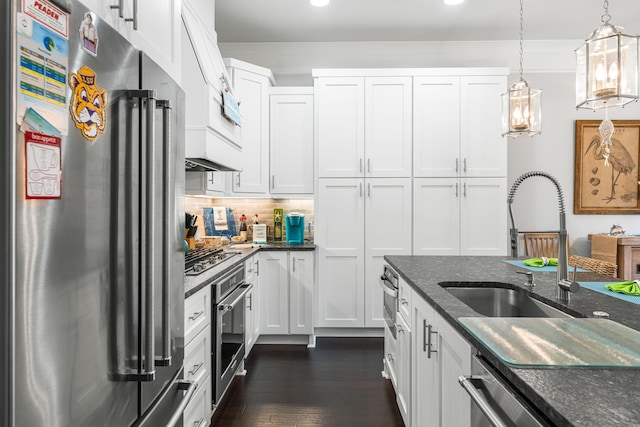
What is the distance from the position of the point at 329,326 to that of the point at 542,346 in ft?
10.1

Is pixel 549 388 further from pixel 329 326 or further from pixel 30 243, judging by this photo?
pixel 329 326

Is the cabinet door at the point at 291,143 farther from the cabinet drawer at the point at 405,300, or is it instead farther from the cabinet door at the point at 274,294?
the cabinet drawer at the point at 405,300

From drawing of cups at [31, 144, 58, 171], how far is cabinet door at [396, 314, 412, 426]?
177cm

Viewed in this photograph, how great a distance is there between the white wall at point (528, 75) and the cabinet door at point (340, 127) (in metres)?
0.67

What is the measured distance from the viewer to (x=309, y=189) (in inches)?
161

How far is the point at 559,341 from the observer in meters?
1.07

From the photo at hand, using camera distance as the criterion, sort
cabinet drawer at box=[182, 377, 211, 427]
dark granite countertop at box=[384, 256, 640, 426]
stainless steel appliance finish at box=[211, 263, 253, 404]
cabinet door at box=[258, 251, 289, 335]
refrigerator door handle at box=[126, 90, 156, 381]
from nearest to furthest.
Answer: dark granite countertop at box=[384, 256, 640, 426], refrigerator door handle at box=[126, 90, 156, 381], cabinet drawer at box=[182, 377, 211, 427], stainless steel appliance finish at box=[211, 263, 253, 404], cabinet door at box=[258, 251, 289, 335]

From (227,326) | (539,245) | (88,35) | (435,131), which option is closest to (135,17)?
(88,35)

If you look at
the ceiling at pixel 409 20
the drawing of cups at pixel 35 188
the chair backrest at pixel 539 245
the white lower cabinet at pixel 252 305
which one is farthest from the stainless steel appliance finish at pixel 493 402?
the chair backrest at pixel 539 245

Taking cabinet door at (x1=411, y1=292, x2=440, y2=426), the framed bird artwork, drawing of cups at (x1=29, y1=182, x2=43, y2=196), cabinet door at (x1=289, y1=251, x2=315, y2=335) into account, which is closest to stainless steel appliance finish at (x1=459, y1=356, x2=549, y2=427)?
cabinet door at (x1=411, y1=292, x2=440, y2=426)

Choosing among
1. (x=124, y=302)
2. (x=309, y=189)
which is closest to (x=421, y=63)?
(x=309, y=189)

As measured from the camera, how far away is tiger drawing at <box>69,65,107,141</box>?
88 cm

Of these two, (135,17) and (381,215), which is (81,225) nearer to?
(135,17)

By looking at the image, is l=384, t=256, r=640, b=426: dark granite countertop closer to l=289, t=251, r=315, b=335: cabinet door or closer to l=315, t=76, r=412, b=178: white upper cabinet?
l=289, t=251, r=315, b=335: cabinet door
